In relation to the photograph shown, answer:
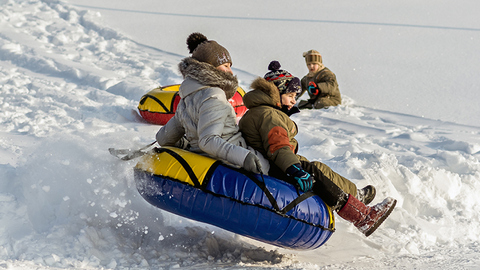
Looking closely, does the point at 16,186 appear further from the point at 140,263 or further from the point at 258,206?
the point at 258,206

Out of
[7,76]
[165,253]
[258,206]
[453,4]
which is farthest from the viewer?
[453,4]

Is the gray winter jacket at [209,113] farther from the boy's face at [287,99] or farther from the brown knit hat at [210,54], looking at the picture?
the boy's face at [287,99]

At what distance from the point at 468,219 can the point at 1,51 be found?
26.8ft

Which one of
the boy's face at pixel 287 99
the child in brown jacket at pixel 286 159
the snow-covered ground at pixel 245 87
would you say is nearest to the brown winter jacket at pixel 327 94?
the snow-covered ground at pixel 245 87

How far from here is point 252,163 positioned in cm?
279

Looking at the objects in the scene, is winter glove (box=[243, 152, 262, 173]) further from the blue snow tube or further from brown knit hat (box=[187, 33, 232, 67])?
brown knit hat (box=[187, 33, 232, 67])

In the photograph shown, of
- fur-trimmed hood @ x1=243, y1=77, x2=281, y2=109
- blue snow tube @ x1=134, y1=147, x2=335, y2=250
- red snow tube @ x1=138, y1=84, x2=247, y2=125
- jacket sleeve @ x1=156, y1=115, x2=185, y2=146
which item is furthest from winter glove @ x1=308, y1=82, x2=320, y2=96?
blue snow tube @ x1=134, y1=147, x2=335, y2=250

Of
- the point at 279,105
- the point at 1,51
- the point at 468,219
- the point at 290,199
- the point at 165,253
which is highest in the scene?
the point at 279,105

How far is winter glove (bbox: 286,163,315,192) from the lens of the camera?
114 inches

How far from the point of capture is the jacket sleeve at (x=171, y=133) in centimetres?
329

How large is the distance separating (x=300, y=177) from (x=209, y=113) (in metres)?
0.70

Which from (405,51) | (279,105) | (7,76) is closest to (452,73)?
(405,51)

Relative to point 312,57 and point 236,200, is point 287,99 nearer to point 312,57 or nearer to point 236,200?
→ point 236,200

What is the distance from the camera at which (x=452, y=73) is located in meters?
8.55
